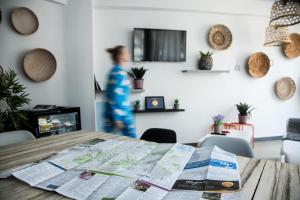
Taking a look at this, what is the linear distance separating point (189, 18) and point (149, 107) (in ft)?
6.46

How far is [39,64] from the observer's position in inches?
145

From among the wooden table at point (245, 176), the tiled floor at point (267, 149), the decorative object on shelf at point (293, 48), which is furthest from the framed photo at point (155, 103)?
the decorative object on shelf at point (293, 48)

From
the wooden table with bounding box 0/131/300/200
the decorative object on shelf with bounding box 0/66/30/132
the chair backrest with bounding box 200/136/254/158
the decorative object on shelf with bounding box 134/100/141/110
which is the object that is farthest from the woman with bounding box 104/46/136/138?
the decorative object on shelf with bounding box 134/100/141/110

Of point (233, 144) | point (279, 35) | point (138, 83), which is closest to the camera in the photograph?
point (233, 144)

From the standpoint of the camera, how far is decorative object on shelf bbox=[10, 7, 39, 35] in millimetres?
3441

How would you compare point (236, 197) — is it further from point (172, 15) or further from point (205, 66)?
point (172, 15)

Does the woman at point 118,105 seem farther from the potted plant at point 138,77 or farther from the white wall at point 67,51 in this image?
the potted plant at point 138,77

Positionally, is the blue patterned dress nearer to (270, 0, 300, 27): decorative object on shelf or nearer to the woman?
the woman

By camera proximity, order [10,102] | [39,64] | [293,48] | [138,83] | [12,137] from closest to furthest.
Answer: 1. [12,137]
2. [10,102]
3. [39,64]
4. [138,83]
5. [293,48]

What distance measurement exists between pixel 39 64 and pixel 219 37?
11.4 feet

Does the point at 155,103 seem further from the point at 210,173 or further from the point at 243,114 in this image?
the point at 210,173

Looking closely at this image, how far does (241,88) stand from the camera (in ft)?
16.2

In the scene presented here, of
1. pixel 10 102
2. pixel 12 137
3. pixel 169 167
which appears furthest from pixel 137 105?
pixel 169 167

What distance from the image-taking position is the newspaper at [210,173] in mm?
977
